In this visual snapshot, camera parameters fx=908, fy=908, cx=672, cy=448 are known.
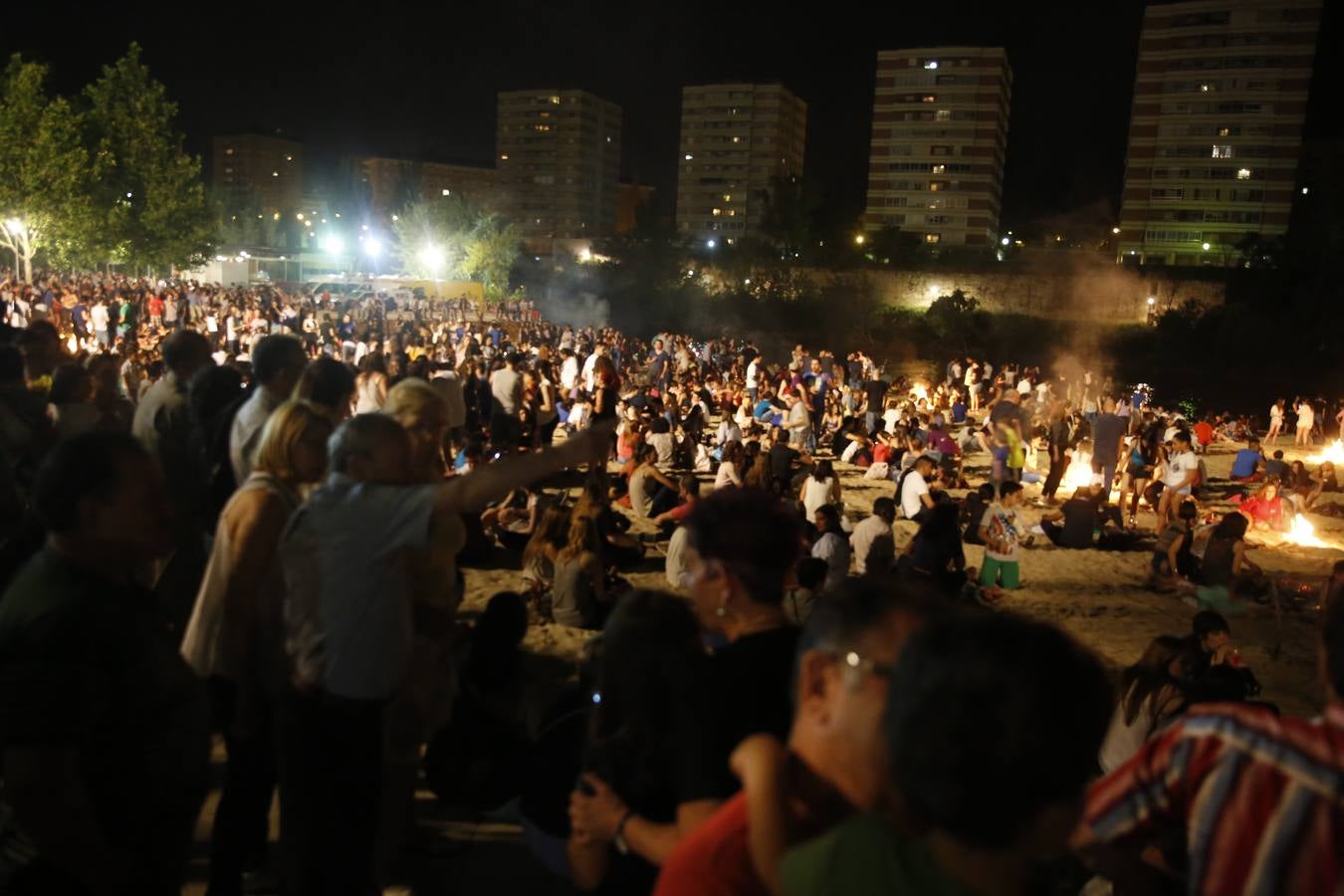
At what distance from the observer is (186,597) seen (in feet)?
13.2

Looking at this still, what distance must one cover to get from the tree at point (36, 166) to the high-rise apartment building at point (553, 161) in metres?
79.5

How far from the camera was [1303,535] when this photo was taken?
11328 millimetres

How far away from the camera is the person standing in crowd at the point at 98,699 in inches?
67.0

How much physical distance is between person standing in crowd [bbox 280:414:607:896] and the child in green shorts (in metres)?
6.52

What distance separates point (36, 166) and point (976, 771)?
3304cm

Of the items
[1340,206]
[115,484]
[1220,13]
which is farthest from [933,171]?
[115,484]

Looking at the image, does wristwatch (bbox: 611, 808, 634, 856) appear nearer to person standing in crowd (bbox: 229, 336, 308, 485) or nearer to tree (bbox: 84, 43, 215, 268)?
person standing in crowd (bbox: 229, 336, 308, 485)

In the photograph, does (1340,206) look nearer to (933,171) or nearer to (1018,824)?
(933,171)

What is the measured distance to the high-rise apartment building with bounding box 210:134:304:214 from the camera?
139 m

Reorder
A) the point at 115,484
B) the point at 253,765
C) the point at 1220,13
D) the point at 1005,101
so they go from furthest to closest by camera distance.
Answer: the point at 1005,101 < the point at 1220,13 < the point at 253,765 < the point at 115,484

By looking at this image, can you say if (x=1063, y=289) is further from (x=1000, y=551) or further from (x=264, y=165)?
(x=264, y=165)

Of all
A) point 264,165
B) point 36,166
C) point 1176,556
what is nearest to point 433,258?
point 36,166

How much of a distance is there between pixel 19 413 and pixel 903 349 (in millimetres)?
40790

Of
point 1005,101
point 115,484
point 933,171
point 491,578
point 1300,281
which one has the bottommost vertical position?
point 491,578
